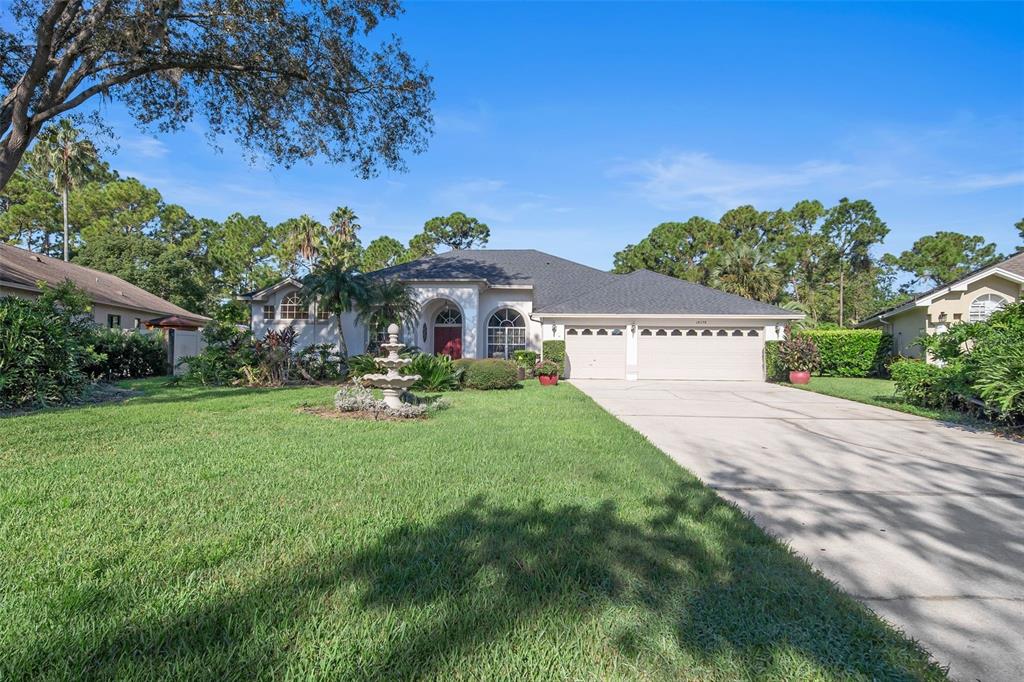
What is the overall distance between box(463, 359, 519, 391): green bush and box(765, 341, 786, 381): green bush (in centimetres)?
1019

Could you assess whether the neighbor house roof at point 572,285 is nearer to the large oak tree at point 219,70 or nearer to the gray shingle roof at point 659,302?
the gray shingle roof at point 659,302

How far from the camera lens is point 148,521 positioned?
3.38 metres

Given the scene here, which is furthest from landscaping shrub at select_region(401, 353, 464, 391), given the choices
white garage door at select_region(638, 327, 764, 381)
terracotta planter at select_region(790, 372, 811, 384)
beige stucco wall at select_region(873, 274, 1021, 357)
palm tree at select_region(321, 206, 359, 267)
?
palm tree at select_region(321, 206, 359, 267)

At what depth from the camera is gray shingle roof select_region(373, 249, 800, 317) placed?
18.0m

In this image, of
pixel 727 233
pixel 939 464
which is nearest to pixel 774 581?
pixel 939 464

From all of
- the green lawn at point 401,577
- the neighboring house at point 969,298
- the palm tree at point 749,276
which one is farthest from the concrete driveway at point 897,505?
the palm tree at point 749,276

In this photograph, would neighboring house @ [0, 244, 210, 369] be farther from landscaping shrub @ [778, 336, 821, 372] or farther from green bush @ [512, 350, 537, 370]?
landscaping shrub @ [778, 336, 821, 372]

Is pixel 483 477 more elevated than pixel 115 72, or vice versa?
pixel 115 72

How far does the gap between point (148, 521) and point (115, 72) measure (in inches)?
495

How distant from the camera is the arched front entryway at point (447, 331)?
63.9 feet

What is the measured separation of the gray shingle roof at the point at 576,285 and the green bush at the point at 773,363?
4.01 ft

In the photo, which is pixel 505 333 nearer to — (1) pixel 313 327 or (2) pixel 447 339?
(2) pixel 447 339

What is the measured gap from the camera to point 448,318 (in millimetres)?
19672

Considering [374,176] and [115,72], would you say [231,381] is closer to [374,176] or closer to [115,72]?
[374,176]
